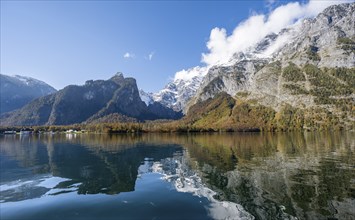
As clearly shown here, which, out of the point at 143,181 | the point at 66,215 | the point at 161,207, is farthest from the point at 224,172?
the point at 66,215

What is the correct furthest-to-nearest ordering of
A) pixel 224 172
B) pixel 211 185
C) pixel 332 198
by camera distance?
pixel 224 172
pixel 211 185
pixel 332 198

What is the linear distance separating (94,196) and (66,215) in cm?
738

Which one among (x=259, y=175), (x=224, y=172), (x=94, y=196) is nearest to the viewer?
(x=94, y=196)

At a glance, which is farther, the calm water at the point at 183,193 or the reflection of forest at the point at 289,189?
the reflection of forest at the point at 289,189

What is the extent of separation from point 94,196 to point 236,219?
1835cm

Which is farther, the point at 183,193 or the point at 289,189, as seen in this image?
the point at 289,189

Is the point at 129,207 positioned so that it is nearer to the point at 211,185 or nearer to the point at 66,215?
the point at 66,215

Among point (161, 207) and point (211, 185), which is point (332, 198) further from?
point (161, 207)

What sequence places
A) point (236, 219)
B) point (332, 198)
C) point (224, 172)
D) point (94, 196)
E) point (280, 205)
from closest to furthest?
point (236, 219), point (280, 205), point (332, 198), point (94, 196), point (224, 172)

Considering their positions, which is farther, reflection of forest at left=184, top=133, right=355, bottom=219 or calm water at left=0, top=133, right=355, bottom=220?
reflection of forest at left=184, top=133, right=355, bottom=219

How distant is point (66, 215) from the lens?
28.0 meters

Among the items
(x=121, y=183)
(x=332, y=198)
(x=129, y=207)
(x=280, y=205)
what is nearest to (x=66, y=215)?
(x=129, y=207)

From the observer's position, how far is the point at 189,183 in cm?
4322

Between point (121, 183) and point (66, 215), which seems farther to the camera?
point (121, 183)
